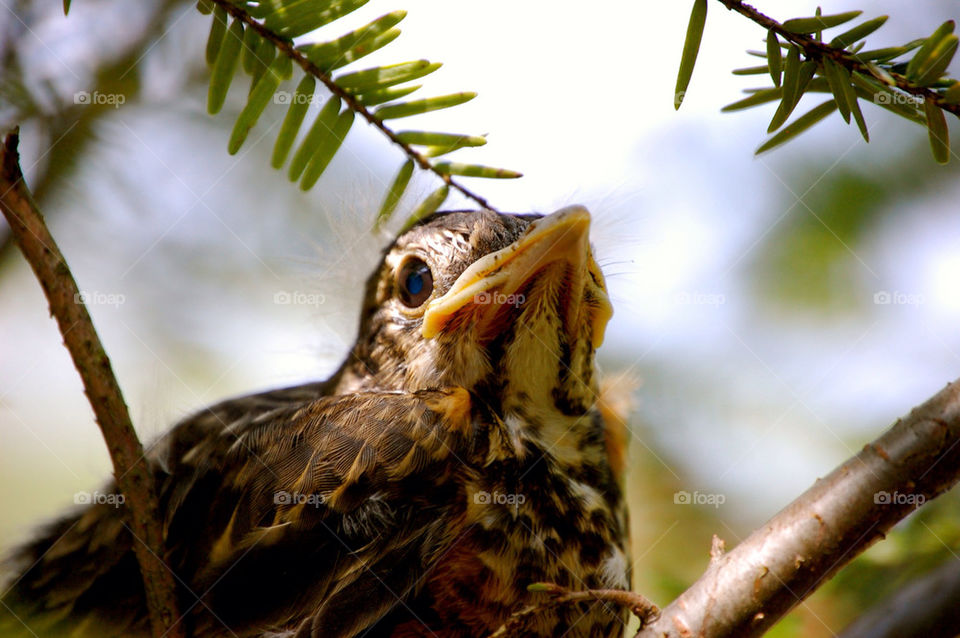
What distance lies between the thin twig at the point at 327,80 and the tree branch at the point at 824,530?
30.4 inches

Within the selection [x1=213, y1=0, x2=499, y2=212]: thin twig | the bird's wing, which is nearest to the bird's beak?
the bird's wing

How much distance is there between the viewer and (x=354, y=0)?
1124 mm

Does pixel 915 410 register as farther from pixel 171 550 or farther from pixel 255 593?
pixel 171 550

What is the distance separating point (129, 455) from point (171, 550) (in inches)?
18.5

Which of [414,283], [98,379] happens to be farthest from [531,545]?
[98,379]

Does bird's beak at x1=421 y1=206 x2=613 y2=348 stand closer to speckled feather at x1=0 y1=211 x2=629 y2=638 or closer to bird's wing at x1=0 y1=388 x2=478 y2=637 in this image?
speckled feather at x1=0 y1=211 x2=629 y2=638

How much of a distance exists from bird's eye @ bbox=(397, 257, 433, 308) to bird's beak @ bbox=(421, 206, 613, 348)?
78mm

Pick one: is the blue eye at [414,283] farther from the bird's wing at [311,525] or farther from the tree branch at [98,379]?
the tree branch at [98,379]

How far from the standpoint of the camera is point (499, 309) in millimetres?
1756

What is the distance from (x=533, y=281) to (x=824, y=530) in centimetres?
78

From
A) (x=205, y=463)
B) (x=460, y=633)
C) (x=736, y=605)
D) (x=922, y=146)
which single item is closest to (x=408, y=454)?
(x=460, y=633)

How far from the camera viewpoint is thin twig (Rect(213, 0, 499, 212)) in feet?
3.63

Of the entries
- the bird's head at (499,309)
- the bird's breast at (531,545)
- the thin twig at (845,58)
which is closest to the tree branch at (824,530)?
the bird's breast at (531,545)

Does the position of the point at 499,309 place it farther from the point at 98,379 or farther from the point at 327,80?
the point at 98,379
